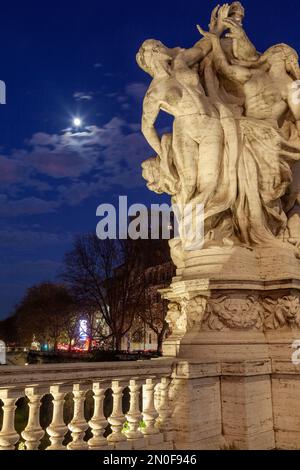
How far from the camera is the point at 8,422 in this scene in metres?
3.44

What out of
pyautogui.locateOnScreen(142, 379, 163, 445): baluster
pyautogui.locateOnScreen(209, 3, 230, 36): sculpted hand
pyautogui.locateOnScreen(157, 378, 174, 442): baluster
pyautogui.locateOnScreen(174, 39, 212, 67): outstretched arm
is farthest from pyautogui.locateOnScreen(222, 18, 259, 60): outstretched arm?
pyautogui.locateOnScreen(142, 379, 163, 445): baluster

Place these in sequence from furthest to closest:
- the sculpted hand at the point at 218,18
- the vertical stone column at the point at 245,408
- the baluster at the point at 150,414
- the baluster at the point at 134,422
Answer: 1. the sculpted hand at the point at 218,18
2. the vertical stone column at the point at 245,408
3. the baluster at the point at 150,414
4. the baluster at the point at 134,422

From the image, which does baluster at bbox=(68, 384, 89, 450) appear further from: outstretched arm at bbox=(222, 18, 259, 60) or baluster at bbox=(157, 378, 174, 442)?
outstretched arm at bbox=(222, 18, 259, 60)

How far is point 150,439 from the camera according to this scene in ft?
15.6

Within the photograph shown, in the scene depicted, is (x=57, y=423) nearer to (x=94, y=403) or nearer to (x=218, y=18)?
(x=94, y=403)

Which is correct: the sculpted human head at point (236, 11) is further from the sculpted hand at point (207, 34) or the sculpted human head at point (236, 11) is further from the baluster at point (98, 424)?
the baluster at point (98, 424)

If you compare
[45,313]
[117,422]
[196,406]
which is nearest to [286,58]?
[196,406]

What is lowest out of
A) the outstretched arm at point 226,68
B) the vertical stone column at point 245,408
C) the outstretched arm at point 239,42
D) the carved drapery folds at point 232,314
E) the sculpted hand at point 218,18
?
the vertical stone column at point 245,408

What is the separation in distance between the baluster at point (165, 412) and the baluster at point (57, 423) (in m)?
1.44

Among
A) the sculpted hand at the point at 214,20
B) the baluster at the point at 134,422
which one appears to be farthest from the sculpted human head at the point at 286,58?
the baluster at the point at 134,422

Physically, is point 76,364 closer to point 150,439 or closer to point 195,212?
point 150,439

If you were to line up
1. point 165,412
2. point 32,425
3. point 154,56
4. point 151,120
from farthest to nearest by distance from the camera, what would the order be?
1. point 151,120
2. point 154,56
3. point 165,412
4. point 32,425

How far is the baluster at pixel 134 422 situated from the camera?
4520 millimetres

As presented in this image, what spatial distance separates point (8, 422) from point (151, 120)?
543cm
